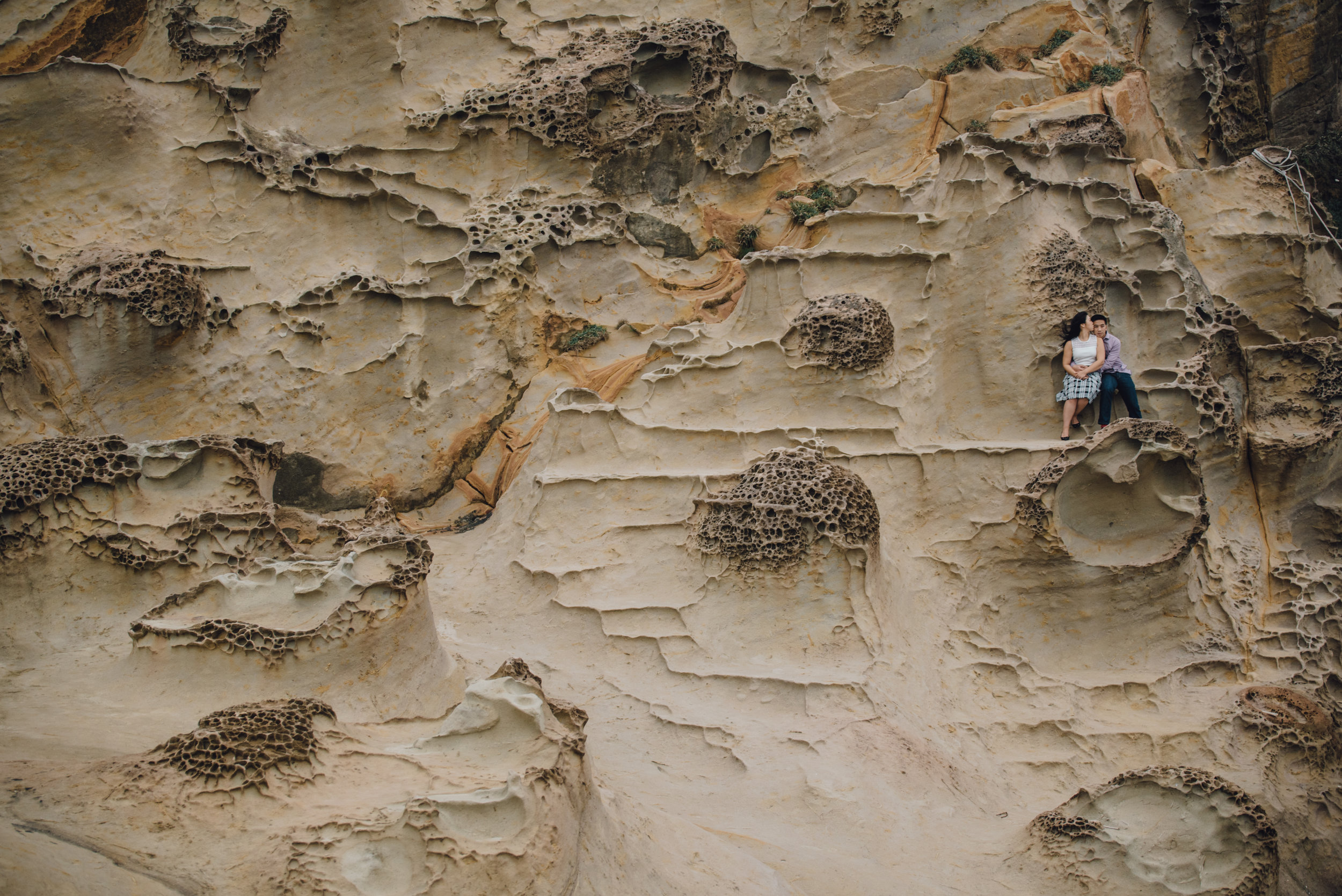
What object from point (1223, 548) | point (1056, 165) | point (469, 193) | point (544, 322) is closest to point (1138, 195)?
point (1056, 165)

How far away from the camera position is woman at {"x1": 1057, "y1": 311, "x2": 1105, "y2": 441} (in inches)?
308

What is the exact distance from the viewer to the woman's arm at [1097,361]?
7781 mm

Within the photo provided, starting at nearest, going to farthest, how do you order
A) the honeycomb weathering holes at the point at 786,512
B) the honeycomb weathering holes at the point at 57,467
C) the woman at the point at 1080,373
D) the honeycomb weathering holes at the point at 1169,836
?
the honeycomb weathering holes at the point at 1169,836
the honeycomb weathering holes at the point at 57,467
the honeycomb weathering holes at the point at 786,512
the woman at the point at 1080,373

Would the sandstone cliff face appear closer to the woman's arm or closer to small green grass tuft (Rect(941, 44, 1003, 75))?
small green grass tuft (Rect(941, 44, 1003, 75))

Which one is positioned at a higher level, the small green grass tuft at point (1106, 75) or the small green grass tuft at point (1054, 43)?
the small green grass tuft at point (1054, 43)

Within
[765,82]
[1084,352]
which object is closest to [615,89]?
[765,82]

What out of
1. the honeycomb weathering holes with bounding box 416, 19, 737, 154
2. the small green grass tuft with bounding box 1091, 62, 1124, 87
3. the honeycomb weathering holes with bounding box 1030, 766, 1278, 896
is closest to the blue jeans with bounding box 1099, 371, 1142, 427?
the honeycomb weathering holes with bounding box 1030, 766, 1278, 896

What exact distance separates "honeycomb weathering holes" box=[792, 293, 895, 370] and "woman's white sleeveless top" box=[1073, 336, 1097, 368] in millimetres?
1316

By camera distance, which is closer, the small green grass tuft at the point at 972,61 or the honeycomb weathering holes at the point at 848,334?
the honeycomb weathering holes at the point at 848,334

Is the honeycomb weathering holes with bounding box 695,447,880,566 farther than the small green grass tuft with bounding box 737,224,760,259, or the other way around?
the small green grass tuft with bounding box 737,224,760,259

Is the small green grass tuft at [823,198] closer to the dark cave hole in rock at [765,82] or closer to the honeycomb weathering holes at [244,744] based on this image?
the dark cave hole in rock at [765,82]

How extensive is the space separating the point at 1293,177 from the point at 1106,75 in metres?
1.88

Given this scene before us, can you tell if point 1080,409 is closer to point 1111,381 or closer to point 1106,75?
point 1111,381

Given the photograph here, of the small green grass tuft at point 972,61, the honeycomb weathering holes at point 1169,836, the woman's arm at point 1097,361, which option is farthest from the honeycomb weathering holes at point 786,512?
the small green grass tuft at point 972,61
